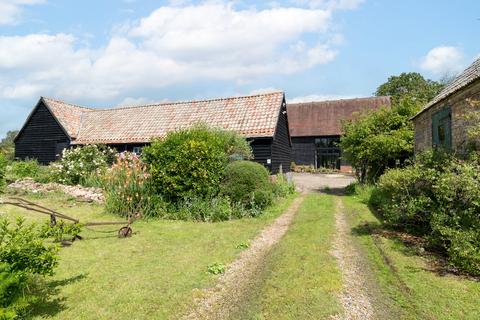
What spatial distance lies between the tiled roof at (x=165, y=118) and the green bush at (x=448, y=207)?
9813 mm

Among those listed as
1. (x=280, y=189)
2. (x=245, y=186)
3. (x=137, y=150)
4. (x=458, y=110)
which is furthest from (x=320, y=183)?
(x=458, y=110)

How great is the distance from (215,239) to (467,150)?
799 centimetres

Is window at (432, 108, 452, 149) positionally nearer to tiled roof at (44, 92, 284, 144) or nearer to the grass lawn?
the grass lawn

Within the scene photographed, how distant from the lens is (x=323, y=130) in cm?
3716

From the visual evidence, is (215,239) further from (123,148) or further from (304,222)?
(123,148)

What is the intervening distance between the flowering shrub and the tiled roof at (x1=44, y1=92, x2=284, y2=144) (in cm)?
762

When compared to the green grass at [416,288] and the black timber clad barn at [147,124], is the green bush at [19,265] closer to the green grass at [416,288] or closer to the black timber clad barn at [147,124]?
the green grass at [416,288]

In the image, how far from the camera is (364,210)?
13008mm

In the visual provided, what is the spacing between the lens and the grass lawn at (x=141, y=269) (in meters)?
4.74

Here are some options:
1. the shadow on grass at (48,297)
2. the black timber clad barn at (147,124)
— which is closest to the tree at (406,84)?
the black timber clad barn at (147,124)

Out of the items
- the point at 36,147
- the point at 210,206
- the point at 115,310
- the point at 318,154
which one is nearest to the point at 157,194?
the point at 210,206

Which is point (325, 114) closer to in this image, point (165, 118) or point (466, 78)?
point (165, 118)

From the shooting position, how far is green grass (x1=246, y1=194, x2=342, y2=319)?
4.66 metres

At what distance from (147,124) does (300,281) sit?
19677mm
